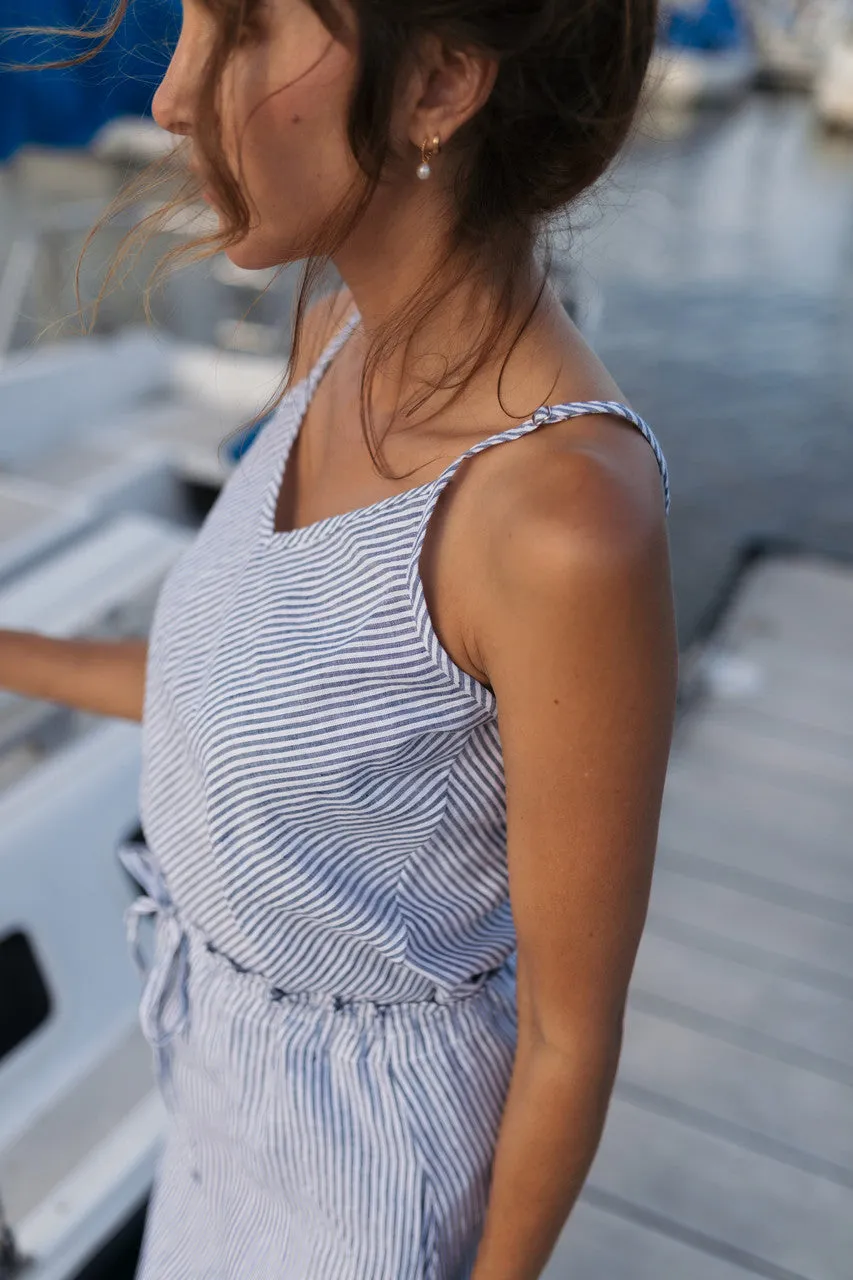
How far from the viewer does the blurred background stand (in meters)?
1.54

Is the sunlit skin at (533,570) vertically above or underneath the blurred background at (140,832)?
above

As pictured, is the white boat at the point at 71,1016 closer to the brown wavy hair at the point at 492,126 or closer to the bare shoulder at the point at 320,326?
the bare shoulder at the point at 320,326

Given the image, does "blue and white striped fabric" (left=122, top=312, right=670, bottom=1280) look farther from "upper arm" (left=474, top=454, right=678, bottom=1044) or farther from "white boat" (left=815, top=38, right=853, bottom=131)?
"white boat" (left=815, top=38, right=853, bottom=131)

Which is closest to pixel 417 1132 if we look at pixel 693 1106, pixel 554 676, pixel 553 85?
pixel 554 676

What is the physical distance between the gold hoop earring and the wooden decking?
1602 mm

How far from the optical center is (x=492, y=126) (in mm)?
671

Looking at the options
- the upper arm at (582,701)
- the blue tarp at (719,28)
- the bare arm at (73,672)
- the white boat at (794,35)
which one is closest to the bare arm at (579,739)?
the upper arm at (582,701)

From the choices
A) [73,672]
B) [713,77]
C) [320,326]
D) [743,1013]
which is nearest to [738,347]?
[743,1013]

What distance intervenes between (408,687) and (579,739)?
120 millimetres

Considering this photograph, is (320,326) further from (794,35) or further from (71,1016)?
(794,35)

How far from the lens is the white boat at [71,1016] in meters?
1.51

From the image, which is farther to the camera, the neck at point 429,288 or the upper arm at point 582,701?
the neck at point 429,288

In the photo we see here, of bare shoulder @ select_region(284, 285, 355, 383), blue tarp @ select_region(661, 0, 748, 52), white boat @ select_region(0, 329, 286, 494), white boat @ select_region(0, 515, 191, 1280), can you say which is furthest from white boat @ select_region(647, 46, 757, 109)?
bare shoulder @ select_region(284, 285, 355, 383)

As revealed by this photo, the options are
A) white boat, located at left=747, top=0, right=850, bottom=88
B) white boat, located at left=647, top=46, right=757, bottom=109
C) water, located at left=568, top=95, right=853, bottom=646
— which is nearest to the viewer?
water, located at left=568, top=95, right=853, bottom=646
